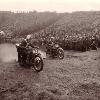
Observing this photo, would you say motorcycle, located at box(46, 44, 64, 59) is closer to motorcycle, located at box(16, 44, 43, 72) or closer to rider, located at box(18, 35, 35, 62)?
motorcycle, located at box(16, 44, 43, 72)

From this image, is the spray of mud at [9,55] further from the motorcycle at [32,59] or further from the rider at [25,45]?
the rider at [25,45]

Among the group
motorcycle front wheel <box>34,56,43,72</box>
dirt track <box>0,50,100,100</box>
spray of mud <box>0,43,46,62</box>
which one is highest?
motorcycle front wheel <box>34,56,43,72</box>

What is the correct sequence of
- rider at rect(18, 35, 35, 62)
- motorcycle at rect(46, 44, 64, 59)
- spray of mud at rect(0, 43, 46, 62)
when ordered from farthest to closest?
spray of mud at rect(0, 43, 46, 62) → motorcycle at rect(46, 44, 64, 59) → rider at rect(18, 35, 35, 62)

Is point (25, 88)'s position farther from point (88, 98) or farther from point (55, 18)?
point (55, 18)

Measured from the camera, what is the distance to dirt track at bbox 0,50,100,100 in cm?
861

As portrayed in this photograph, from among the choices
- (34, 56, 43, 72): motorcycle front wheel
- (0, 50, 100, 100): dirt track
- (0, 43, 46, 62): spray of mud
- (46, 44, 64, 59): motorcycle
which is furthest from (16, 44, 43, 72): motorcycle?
(46, 44, 64, 59): motorcycle

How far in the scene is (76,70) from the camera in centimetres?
1270

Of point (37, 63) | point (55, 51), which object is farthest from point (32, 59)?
point (55, 51)

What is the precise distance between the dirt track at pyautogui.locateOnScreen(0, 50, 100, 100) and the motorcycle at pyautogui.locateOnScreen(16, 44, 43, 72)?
0.98 ft

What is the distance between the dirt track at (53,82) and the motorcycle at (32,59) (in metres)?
0.30

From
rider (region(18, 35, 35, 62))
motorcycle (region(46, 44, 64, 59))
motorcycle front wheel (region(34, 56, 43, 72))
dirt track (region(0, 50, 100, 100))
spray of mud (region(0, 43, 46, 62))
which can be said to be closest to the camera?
dirt track (region(0, 50, 100, 100))

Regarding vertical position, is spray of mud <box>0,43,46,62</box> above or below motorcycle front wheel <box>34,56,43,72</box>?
below


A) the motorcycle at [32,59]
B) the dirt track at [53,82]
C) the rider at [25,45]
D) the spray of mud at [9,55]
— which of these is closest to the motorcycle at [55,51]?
the spray of mud at [9,55]

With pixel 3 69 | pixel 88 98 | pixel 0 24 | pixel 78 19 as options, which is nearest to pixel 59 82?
pixel 88 98
